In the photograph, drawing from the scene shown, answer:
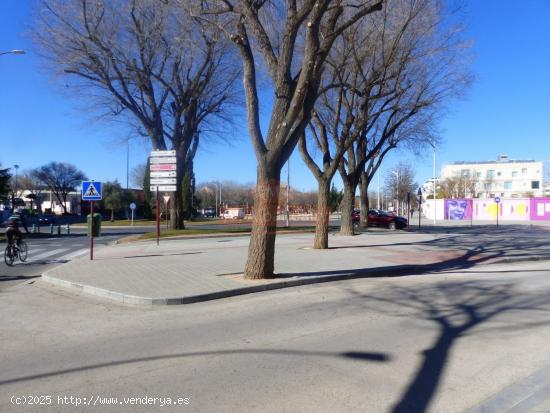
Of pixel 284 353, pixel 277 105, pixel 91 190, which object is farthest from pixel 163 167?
pixel 284 353

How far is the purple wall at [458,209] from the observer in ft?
196

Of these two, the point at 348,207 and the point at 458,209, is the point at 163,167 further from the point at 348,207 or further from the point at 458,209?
the point at 458,209

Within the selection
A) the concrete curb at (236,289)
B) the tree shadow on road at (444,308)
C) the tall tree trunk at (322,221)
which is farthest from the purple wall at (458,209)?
the tree shadow on road at (444,308)

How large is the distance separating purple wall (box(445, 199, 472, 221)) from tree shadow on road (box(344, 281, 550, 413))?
52341 mm

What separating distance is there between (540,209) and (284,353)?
5911 centimetres

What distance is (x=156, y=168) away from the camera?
19.3 metres

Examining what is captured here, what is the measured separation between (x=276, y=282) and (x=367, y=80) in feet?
40.0

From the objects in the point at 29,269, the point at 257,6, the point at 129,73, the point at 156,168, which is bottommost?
the point at 29,269

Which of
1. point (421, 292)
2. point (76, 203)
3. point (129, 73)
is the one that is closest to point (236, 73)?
point (129, 73)

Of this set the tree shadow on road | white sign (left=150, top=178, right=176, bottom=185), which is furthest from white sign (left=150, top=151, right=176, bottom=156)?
the tree shadow on road

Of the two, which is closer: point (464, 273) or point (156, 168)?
point (464, 273)

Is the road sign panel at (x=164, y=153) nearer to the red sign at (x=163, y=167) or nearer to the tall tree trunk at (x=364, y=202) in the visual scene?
the red sign at (x=163, y=167)

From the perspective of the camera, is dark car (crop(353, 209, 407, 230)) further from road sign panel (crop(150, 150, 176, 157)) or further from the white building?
the white building

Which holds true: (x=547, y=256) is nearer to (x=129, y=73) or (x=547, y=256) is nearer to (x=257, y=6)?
(x=257, y=6)
